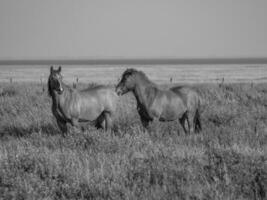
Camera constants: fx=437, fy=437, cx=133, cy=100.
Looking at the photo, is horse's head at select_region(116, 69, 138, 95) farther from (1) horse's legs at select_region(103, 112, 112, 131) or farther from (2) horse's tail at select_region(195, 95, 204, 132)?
(2) horse's tail at select_region(195, 95, 204, 132)

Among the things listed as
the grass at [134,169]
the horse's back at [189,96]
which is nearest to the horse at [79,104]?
the grass at [134,169]

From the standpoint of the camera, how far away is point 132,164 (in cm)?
715

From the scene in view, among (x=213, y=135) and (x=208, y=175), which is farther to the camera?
(x=213, y=135)

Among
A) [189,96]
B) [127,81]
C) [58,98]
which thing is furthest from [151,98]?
[58,98]

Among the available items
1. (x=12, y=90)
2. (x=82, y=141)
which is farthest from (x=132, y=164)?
(x=12, y=90)

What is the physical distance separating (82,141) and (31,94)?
10.9 m

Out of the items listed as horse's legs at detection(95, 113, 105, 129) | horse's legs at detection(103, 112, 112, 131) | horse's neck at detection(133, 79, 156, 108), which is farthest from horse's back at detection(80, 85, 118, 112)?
horse's neck at detection(133, 79, 156, 108)

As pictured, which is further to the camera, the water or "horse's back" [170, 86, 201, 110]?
the water

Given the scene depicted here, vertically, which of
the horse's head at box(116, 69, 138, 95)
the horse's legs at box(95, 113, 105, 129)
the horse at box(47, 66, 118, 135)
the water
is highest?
the horse's head at box(116, 69, 138, 95)

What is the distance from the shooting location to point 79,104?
10.5 meters

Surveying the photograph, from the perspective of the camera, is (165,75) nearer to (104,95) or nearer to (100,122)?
(100,122)

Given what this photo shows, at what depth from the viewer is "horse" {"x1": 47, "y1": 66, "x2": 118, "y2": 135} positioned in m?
9.96

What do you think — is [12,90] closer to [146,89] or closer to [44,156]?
[146,89]

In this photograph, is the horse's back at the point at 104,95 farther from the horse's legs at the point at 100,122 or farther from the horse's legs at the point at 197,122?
the horse's legs at the point at 197,122
